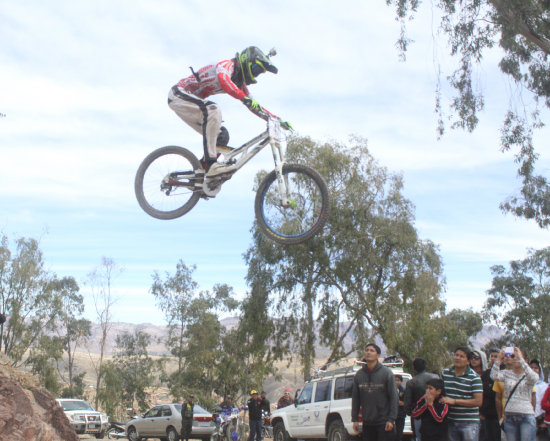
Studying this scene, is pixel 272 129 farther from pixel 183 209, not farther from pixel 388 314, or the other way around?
pixel 388 314

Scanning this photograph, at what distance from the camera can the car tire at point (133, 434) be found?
2188cm

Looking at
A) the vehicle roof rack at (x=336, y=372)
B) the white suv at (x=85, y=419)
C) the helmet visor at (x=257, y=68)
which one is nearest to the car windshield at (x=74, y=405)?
the white suv at (x=85, y=419)

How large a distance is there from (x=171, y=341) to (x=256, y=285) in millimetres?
15617

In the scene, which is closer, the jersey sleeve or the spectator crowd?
the spectator crowd

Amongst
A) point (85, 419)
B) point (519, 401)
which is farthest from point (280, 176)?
point (85, 419)

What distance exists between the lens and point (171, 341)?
138 feet

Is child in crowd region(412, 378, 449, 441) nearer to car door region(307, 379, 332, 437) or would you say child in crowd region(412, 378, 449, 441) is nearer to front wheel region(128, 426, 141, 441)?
car door region(307, 379, 332, 437)

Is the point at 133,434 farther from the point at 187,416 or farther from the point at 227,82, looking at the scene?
the point at 227,82

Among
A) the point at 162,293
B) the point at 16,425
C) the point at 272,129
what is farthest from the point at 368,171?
the point at 16,425

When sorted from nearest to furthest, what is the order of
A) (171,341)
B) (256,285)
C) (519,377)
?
(519,377)
(256,285)
(171,341)

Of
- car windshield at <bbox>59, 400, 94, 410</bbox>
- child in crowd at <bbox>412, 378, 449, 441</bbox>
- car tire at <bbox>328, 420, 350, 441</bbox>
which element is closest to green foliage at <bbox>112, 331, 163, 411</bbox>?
car windshield at <bbox>59, 400, 94, 410</bbox>

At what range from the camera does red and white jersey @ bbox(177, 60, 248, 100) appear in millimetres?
6449

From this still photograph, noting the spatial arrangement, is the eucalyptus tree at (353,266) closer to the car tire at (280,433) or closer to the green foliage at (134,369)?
the car tire at (280,433)

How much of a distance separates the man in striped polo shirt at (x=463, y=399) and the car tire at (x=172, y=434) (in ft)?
51.3
